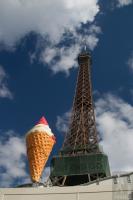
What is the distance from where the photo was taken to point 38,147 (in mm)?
59125

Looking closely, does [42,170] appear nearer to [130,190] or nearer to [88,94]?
[130,190]

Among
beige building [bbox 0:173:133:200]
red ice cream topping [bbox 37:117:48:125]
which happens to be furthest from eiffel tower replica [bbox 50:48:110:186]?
beige building [bbox 0:173:133:200]

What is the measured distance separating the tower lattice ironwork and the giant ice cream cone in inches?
1309

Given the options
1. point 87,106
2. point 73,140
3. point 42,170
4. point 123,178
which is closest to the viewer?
point 123,178

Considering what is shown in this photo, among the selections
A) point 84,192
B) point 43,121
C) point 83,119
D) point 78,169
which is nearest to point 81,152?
point 78,169

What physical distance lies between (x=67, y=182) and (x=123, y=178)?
42.1m

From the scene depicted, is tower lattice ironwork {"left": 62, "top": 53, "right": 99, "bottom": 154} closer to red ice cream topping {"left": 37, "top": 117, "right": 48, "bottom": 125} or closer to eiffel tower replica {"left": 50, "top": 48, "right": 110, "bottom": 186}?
eiffel tower replica {"left": 50, "top": 48, "right": 110, "bottom": 186}

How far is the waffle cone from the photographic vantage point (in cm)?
5841

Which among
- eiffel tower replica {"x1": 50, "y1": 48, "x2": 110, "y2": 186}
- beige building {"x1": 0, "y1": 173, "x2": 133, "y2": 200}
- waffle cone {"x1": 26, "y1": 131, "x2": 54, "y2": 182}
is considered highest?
eiffel tower replica {"x1": 50, "y1": 48, "x2": 110, "y2": 186}

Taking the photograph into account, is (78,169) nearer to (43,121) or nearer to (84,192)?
(43,121)

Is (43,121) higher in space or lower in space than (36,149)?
higher

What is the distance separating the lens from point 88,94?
10719 cm

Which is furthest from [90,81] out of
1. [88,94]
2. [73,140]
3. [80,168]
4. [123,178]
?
[123,178]

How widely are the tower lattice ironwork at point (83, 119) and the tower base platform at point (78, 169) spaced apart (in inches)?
106
